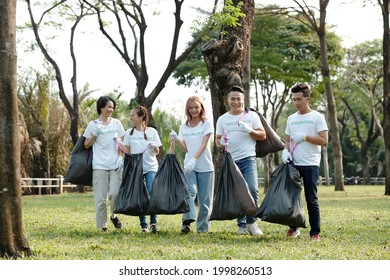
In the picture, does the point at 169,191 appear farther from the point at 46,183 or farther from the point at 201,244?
the point at 46,183

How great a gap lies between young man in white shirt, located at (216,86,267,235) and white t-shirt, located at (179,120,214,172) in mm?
282

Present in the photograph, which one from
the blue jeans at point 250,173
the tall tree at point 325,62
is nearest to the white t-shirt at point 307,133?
the blue jeans at point 250,173

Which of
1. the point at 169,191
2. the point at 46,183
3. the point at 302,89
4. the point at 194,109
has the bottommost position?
the point at 46,183

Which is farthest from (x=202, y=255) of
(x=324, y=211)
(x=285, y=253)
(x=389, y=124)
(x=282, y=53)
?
(x=282, y=53)

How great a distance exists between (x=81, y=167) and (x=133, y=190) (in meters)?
0.91

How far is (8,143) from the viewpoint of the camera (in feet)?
21.2

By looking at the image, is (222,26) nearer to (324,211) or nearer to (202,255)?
(324,211)

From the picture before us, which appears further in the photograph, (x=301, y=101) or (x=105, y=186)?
(x=105, y=186)

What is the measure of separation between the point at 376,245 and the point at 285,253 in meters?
1.51

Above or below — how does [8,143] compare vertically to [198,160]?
above

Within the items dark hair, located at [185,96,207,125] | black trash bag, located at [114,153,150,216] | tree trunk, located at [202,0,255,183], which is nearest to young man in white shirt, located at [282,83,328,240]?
dark hair, located at [185,96,207,125]

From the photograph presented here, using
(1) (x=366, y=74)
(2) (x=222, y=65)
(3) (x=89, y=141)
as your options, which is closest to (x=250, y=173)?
(3) (x=89, y=141)

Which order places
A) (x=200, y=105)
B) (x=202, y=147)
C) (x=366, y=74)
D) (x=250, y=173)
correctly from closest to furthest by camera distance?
(x=250, y=173) < (x=202, y=147) < (x=200, y=105) < (x=366, y=74)

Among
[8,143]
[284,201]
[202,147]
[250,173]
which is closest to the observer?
[8,143]
